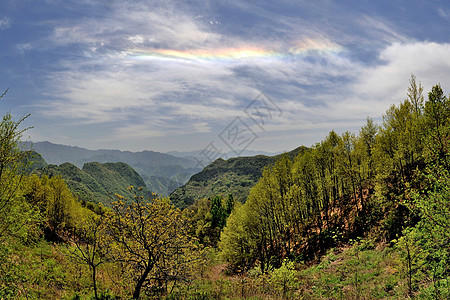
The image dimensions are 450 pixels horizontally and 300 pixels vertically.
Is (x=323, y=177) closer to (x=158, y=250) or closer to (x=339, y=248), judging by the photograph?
(x=339, y=248)

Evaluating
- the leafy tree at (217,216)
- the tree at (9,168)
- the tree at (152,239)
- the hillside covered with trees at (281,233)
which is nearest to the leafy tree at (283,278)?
the hillside covered with trees at (281,233)

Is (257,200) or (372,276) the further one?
(257,200)

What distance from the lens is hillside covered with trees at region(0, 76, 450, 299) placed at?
40.0 feet

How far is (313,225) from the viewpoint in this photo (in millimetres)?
44000

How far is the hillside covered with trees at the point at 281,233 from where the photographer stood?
12.2 m

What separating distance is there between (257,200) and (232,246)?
14.1 m

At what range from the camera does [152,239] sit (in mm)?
12461

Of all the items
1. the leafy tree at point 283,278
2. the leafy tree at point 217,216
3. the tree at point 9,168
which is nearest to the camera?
the tree at point 9,168

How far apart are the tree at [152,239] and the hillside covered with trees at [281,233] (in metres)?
0.07

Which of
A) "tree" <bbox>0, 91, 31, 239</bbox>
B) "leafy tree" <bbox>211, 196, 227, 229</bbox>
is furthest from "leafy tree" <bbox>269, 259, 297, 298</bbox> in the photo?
"leafy tree" <bbox>211, 196, 227, 229</bbox>

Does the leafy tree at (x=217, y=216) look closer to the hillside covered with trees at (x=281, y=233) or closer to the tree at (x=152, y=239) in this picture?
the hillside covered with trees at (x=281, y=233)

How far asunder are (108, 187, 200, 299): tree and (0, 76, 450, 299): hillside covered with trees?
0.23 feet

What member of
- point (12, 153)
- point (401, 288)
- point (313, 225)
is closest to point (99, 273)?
point (12, 153)

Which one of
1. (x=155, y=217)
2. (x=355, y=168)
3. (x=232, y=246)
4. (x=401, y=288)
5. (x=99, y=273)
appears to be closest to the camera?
(x=155, y=217)
